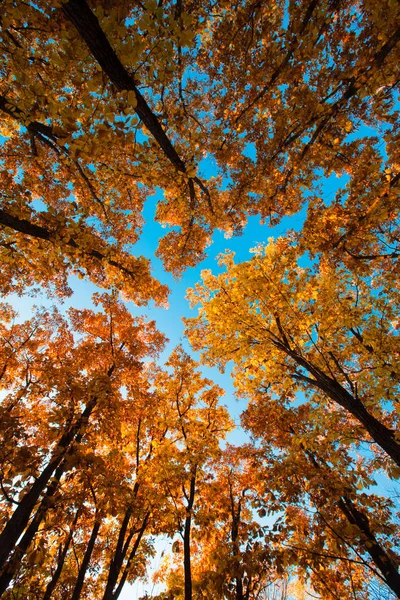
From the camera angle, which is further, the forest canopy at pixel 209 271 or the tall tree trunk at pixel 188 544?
the tall tree trunk at pixel 188 544

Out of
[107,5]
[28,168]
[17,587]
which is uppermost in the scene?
[28,168]

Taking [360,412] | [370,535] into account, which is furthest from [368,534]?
[360,412]

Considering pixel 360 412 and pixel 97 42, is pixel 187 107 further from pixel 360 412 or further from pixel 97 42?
pixel 360 412

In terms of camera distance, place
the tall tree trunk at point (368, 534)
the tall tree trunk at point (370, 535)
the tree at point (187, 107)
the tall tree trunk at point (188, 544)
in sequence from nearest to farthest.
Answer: the tree at point (187, 107)
the tall tree trunk at point (368, 534)
the tall tree trunk at point (370, 535)
the tall tree trunk at point (188, 544)

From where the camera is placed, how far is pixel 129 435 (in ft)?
30.6

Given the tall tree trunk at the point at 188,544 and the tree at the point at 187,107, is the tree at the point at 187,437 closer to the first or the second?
the tall tree trunk at the point at 188,544

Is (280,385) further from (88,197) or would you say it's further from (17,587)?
(88,197)

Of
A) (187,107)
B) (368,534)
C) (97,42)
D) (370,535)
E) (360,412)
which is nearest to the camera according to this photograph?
(97,42)

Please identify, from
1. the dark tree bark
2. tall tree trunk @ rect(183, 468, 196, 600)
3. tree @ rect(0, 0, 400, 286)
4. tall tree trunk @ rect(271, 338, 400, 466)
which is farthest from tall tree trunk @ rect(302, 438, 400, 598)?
the dark tree bark

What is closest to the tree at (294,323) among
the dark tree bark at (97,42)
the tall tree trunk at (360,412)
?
the tall tree trunk at (360,412)

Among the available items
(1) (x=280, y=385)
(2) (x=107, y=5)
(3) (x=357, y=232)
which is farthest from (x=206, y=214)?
(1) (x=280, y=385)

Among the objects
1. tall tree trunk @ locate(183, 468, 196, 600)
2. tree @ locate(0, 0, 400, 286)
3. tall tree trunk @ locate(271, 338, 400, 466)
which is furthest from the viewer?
tall tree trunk @ locate(183, 468, 196, 600)

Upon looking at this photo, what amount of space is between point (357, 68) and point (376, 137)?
219 centimetres

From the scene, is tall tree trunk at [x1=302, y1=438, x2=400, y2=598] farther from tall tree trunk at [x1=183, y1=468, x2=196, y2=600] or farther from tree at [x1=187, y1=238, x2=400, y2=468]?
tall tree trunk at [x1=183, y1=468, x2=196, y2=600]
